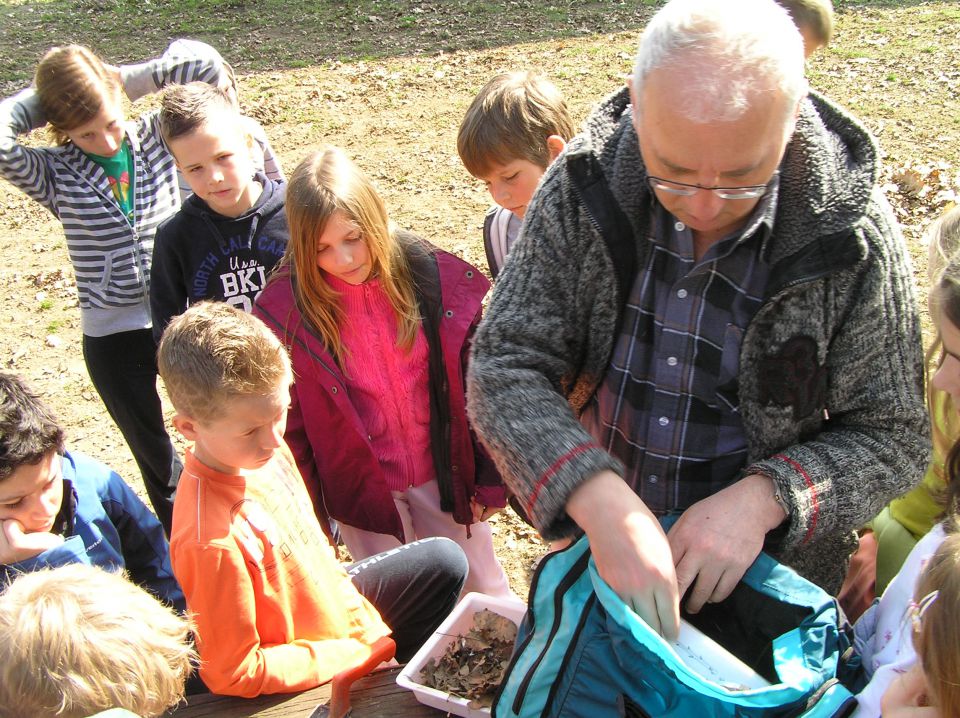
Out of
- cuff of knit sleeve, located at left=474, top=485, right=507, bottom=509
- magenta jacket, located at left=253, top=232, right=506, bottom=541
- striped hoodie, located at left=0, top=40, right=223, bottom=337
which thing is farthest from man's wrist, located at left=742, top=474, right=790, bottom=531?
striped hoodie, located at left=0, top=40, right=223, bottom=337

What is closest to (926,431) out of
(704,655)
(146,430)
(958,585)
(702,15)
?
(958,585)

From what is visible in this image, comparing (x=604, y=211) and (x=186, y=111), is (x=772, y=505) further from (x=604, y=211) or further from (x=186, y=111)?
(x=186, y=111)

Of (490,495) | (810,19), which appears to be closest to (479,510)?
(490,495)

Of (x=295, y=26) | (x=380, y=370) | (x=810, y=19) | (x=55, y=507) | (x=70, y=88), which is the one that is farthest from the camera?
(x=295, y=26)

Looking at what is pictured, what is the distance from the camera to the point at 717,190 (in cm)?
150

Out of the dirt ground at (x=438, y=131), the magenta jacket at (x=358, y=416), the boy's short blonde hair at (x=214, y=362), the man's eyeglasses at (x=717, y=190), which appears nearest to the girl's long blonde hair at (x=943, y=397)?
the man's eyeglasses at (x=717, y=190)

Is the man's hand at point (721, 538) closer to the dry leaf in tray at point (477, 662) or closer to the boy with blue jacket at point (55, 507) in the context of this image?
the dry leaf in tray at point (477, 662)

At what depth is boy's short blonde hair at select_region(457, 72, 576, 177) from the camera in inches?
121

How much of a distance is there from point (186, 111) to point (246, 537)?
1.90m

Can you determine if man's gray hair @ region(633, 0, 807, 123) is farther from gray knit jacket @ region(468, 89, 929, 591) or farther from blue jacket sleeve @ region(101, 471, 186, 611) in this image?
blue jacket sleeve @ region(101, 471, 186, 611)

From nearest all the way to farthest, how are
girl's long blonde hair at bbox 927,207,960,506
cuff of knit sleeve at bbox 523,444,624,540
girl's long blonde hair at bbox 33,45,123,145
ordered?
cuff of knit sleeve at bbox 523,444,624,540 < girl's long blonde hair at bbox 927,207,960,506 < girl's long blonde hair at bbox 33,45,123,145

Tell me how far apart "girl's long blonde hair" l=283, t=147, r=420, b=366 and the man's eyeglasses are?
152cm

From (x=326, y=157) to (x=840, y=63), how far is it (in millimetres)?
7635

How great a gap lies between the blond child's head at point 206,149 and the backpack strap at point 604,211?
1939 millimetres
